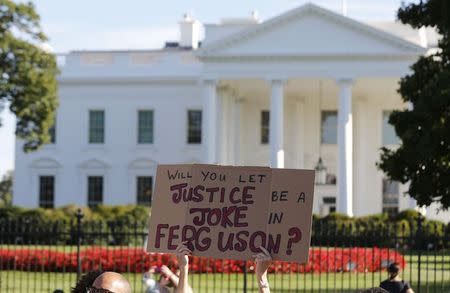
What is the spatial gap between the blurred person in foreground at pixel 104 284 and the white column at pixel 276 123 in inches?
1570

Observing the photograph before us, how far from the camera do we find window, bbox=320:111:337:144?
51938 millimetres

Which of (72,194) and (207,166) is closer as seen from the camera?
(207,166)

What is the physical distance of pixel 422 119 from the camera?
1595cm

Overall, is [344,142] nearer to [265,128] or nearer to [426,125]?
[265,128]

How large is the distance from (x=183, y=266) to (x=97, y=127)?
47257 millimetres

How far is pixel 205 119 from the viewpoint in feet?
152

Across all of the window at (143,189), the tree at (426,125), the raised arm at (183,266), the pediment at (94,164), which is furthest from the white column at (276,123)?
the raised arm at (183,266)

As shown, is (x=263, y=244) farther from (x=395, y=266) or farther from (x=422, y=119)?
(x=422, y=119)

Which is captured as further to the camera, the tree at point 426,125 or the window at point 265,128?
the window at point 265,128

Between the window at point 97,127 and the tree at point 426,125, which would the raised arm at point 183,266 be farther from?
the window at point 97,127

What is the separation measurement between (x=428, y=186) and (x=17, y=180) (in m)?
40.0

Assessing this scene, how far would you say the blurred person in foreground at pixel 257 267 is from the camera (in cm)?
640

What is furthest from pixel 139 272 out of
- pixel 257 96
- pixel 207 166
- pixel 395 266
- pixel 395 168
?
pixel 257 96

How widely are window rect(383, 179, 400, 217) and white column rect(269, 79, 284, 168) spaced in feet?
25.6
